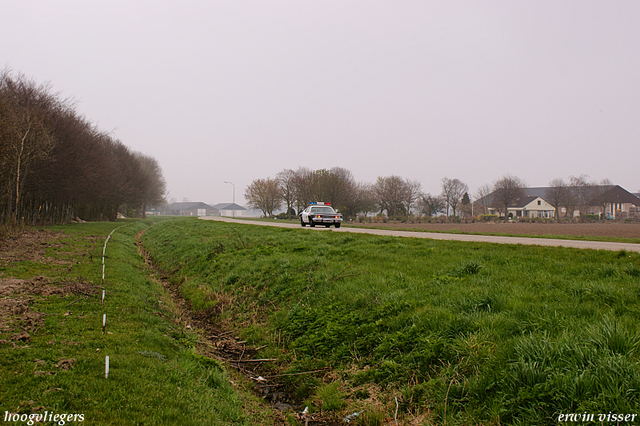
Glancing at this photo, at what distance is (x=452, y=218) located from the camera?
197 ft

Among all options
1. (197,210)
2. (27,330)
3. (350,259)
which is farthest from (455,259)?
(197,210)

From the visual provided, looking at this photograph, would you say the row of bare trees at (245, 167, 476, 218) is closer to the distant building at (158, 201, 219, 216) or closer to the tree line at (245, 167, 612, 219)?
the tree line at (245, 167, 612, 219)

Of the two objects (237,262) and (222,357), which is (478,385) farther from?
(237,262)

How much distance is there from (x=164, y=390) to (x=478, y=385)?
4.10 m

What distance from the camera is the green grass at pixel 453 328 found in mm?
3912

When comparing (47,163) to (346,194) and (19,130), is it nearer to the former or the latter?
(19,130)

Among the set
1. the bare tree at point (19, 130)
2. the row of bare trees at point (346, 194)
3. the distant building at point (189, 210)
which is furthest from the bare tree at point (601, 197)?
the distant building at point (189, 210)

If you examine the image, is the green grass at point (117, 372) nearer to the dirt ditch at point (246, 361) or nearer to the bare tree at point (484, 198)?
the dirt ditch at point (246, 361)

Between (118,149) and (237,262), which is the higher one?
(118,149)

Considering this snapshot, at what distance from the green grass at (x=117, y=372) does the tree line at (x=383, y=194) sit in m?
55.6

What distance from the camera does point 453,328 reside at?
5668 millimetres

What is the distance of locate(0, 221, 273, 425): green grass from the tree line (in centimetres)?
5562

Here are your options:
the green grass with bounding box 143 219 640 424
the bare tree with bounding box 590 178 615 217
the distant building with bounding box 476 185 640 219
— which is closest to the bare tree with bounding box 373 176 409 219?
the distant building with bounding box 476 185 640 219

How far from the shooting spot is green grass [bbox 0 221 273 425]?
3990 mm
